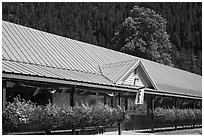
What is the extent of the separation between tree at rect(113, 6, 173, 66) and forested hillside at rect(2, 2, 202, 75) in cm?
650

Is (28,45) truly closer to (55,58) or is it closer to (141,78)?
(55,58)

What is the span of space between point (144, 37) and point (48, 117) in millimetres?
35012

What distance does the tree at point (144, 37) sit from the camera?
46375mm

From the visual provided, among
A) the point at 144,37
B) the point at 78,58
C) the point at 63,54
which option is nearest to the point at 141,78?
the point at 78,58

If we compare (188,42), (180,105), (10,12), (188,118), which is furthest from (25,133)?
(188,42)

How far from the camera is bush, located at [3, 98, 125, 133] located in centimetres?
1307

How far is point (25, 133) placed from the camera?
14.6 m

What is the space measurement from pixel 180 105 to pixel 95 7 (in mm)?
48807

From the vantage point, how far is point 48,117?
45.7 ft

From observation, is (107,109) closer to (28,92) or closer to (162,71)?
(28,92)

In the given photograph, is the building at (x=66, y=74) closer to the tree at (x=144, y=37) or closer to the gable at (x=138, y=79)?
the gable at (x=138, y=79)

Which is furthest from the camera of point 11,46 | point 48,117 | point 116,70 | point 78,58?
point 78,58

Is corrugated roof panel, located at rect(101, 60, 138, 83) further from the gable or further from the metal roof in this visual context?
the gable

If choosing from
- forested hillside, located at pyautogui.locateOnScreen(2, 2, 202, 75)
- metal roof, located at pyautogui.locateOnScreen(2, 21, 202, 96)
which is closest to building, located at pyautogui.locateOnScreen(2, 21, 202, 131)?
metal roof, located at pyautogui.locateOnScreen(2, 21, 202, 96)
